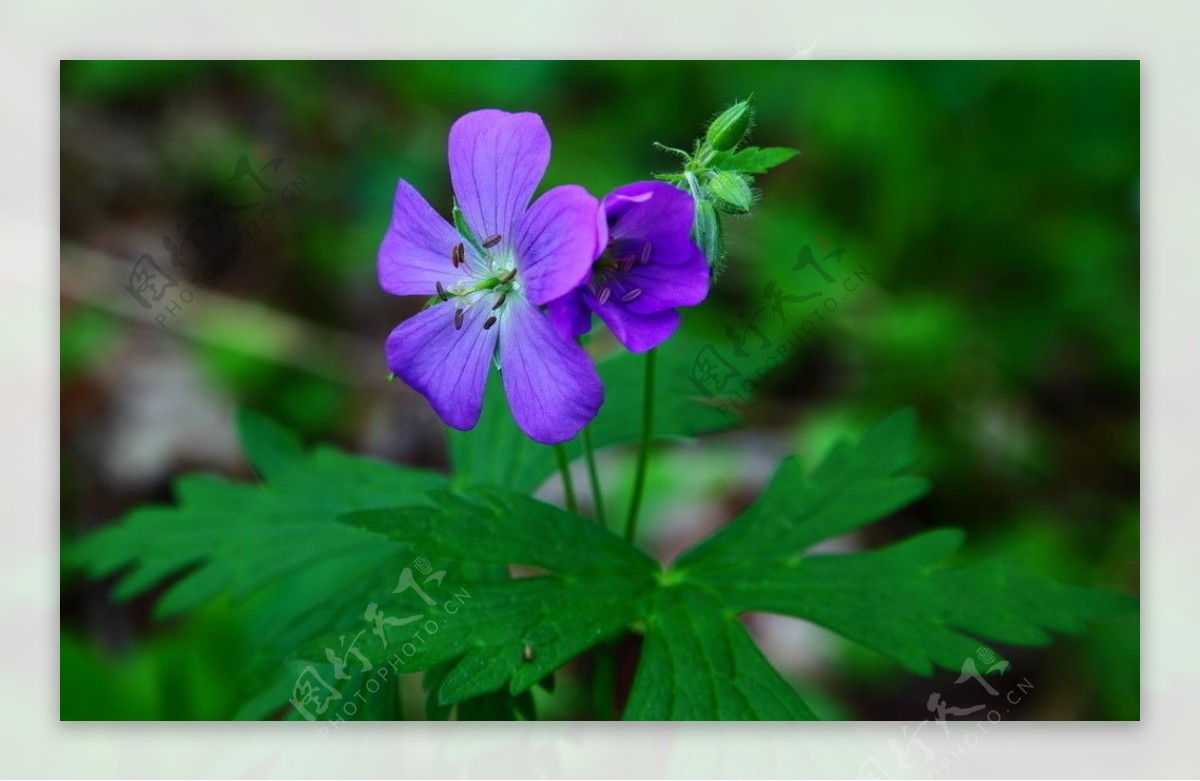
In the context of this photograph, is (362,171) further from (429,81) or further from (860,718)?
(860,718)

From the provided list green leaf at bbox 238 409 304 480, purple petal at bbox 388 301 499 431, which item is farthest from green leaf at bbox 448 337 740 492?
purple petal at bbox 388 301 499 431

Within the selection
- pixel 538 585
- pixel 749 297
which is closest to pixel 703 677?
pixel 538 585

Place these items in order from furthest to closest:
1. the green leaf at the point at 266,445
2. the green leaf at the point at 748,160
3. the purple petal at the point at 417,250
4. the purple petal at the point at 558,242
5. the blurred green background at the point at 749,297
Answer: the blurred green background at the point at 749,297 → the green leaf at the point at 266,445 → the purple petal at the point at 417,250 → the green leaf at the point at 748,160 → the purple petal at the point at 558,242

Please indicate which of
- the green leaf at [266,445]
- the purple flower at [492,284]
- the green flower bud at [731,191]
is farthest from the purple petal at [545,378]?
the green leaf at [266,445]

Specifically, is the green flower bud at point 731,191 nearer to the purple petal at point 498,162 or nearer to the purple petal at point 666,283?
the purple petal at point 666,283

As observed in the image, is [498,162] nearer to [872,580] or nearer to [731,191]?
[731,191]

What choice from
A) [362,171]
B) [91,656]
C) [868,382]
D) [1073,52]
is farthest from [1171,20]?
[91,656]
